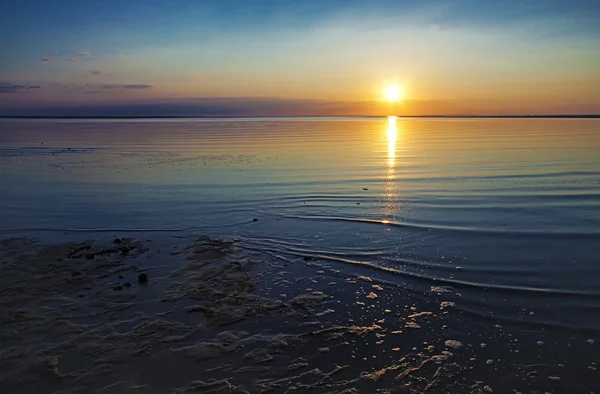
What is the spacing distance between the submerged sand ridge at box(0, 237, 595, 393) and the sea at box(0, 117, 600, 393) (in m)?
0.88

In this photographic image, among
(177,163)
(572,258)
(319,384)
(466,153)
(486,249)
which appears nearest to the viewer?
(319,384)

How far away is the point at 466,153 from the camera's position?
33375 mm

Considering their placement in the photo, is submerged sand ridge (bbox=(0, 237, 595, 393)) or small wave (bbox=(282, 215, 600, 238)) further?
small wave (bbox=(282, 215, 600, 238))

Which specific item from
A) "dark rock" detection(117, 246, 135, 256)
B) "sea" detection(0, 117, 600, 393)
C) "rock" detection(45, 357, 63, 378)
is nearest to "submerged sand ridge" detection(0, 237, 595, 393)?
"rock" detection(45, 357, 63, 378)

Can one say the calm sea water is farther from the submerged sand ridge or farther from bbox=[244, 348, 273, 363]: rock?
bbox=[244, 348, 273, 363]: rock

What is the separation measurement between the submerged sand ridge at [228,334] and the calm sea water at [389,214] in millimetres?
1146

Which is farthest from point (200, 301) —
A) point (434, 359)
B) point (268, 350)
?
point (434, 359)

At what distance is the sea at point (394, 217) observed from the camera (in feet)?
27.7

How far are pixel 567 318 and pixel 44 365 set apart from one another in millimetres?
8003

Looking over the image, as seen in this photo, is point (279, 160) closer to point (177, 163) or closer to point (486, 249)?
point (177, 163)

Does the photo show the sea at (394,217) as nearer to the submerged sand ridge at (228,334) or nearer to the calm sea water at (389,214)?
the calm sea water at (389,214)

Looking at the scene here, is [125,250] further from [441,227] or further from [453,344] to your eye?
[441,227]

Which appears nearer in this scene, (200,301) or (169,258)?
(200,301)

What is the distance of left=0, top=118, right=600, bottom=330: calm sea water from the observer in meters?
8.91
